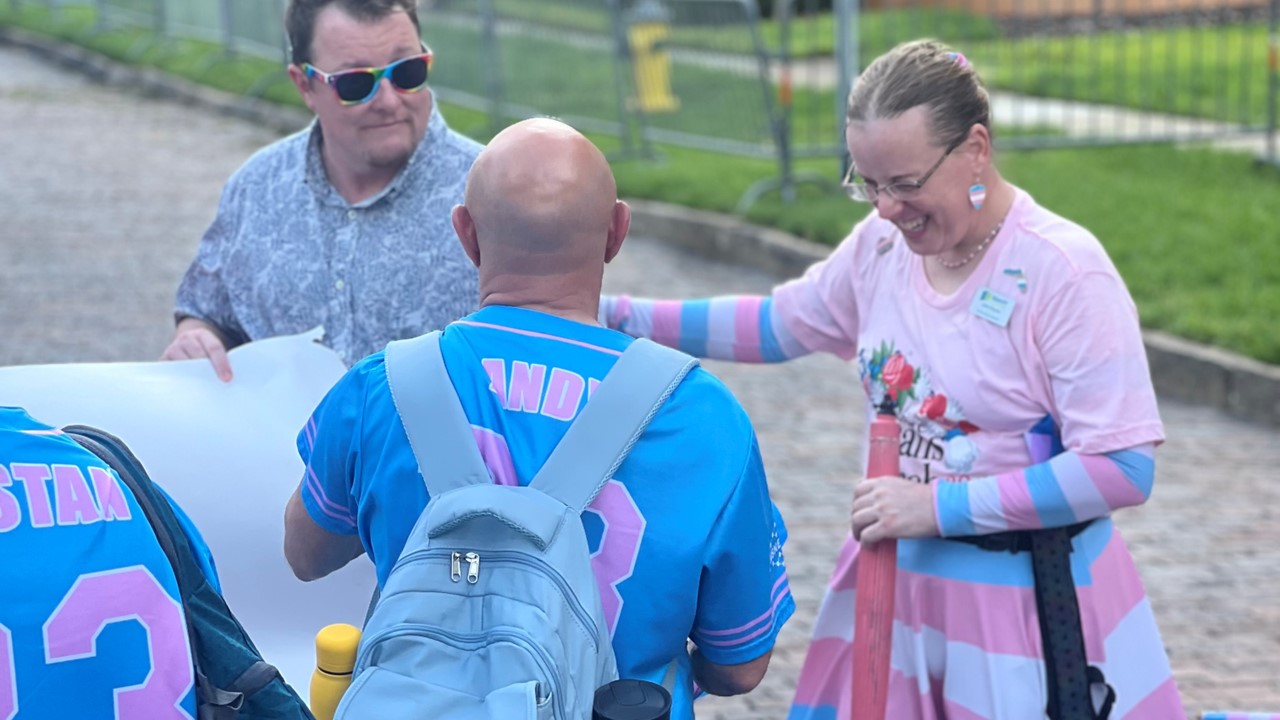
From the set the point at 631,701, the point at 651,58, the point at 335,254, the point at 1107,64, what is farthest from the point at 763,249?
the point at 631,701

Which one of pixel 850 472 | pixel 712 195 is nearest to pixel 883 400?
pixel 850 472

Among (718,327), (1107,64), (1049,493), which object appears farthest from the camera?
(1107,64)

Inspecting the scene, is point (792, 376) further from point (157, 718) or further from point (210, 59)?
point (210, 59)

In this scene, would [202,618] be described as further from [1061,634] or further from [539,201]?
[1061,634]

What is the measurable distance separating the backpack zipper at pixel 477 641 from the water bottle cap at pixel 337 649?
6.6 inches

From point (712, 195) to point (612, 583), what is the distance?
9.51 meters

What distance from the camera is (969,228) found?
3.10 metres

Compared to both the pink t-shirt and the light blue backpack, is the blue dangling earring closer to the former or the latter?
the pink t-shirt

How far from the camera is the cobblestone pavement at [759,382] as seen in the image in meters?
5.28

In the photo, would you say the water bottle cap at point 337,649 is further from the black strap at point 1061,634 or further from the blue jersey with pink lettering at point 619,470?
the black strap at point 1061,634

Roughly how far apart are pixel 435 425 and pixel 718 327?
145 cm

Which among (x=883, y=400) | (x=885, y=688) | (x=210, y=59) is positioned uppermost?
(x=883, y=400)

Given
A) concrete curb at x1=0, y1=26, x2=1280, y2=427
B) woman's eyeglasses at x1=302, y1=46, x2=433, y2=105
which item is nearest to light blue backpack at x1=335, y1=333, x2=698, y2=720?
woman's eyeglasses at x1=302, y1=46, x2=433, y2=105

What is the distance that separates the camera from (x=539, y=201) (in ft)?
7.43
